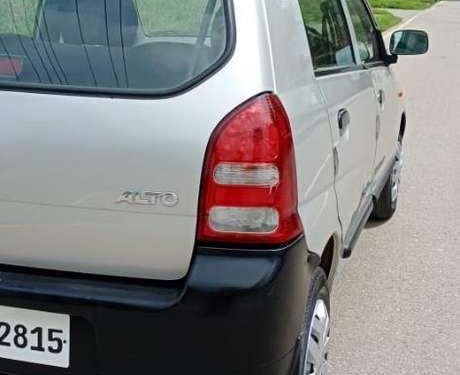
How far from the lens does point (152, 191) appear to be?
196 centimetres

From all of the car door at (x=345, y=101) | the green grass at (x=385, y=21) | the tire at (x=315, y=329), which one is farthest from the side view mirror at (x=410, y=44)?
the green grass at (x=385, y=21)

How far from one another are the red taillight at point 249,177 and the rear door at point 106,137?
0.13ft

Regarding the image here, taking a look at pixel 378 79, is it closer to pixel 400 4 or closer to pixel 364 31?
pixel 364 31

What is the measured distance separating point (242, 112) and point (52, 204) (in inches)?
24.9

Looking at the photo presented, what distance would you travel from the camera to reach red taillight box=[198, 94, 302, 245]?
6.39 ft

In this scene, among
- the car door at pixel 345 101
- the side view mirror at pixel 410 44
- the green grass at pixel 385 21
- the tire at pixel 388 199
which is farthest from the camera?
the green grass at pixel 385 21

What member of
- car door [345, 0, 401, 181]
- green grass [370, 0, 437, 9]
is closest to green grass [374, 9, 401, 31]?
green grass [370, 0, 437, 9]

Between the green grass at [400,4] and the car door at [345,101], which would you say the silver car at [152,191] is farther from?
the green grass at [400,4]

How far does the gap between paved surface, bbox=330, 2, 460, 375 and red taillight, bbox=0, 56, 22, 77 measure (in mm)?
1858

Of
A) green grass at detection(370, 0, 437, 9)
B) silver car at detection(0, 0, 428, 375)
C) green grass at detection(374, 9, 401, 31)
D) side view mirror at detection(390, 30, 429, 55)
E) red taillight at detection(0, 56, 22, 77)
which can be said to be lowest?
silver car at detection(0, 0, 428, 375)

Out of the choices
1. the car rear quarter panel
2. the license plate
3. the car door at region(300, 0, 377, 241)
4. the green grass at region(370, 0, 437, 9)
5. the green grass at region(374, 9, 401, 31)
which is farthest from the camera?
the green grass at region(370, 0, 437, 9)

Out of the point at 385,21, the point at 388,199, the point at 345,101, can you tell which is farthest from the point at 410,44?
the point at 385,21

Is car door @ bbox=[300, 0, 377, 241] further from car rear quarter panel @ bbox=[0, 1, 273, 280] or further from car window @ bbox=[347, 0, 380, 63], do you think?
car rear quarter panel @ bbox=[0, 1, 273, 280]

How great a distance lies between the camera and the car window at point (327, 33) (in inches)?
103
